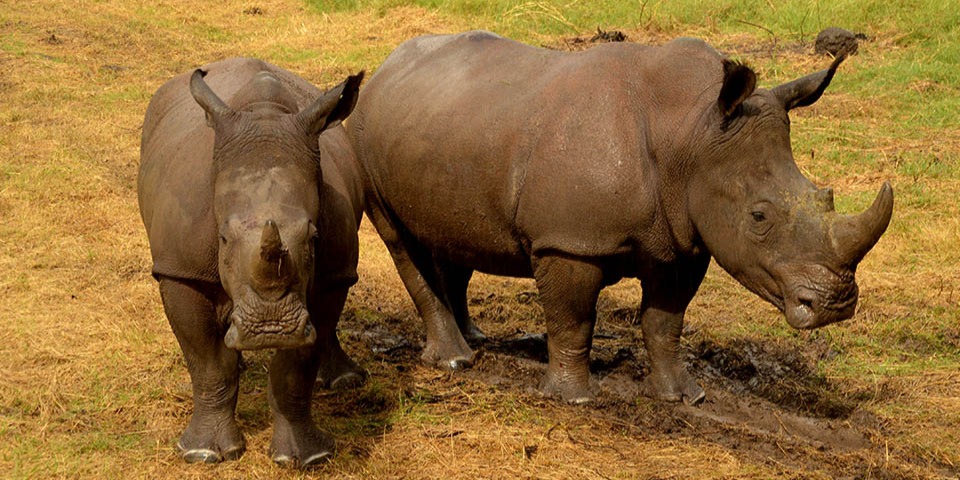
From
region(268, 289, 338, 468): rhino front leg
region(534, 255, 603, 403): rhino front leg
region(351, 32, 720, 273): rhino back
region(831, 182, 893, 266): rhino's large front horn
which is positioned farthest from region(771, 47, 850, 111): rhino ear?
region(268, 289, 338, 468): rhino front leg

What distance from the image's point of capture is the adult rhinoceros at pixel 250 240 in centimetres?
473

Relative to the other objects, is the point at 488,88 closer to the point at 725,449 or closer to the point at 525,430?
the point at 525,430

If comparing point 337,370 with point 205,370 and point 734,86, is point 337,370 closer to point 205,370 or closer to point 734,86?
point 205,370

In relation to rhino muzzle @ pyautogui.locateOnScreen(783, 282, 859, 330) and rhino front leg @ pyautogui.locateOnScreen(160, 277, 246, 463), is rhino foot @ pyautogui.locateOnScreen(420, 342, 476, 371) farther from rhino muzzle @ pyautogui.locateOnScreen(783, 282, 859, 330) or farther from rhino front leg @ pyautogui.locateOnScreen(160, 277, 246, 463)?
rhino muzzle @ pyautogui.locateOnScreen(783, 282, 859, 330)

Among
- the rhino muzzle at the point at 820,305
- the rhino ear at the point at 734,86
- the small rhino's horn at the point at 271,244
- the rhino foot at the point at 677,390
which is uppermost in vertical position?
the rhino ear at the point at 734,86

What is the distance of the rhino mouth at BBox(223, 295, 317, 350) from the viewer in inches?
185

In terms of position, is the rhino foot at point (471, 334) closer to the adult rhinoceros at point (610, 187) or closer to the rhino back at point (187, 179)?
the adult rhinoceros at point (610, 187)

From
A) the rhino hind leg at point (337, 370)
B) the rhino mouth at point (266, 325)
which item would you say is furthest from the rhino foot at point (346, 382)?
the rhino mouth at point (266, 325)

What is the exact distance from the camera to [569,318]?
6.52 m

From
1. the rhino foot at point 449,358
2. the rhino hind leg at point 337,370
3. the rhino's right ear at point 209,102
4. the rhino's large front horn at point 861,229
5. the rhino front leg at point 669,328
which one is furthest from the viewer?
the rhino foot at point 449,358

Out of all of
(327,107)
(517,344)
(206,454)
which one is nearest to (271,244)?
(327,107)

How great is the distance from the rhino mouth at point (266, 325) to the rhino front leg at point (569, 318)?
200 centimetres

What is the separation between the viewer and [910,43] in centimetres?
1421

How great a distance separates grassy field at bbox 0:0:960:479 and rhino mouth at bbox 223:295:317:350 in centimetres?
110
